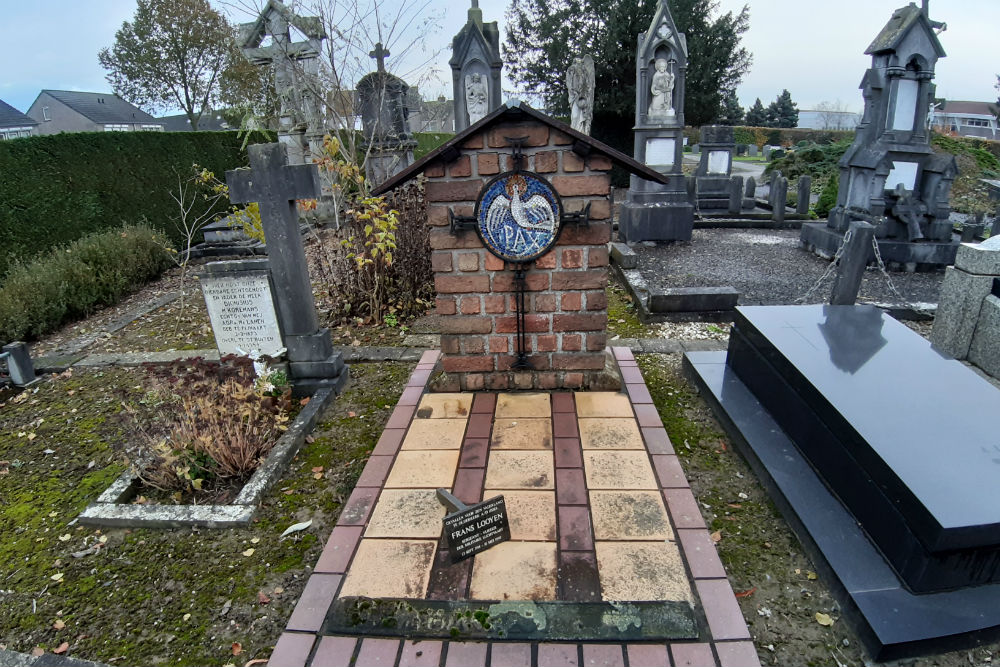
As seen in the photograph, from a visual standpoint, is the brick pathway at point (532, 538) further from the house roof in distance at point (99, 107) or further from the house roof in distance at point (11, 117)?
the house roof in distance at point (99, 107)

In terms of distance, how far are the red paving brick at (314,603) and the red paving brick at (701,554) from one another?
1.50m

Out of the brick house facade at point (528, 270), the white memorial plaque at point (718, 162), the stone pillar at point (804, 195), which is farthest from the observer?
the white memorial plaque at point (718, 162)

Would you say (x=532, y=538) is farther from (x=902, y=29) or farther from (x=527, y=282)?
(x=902, y=29)

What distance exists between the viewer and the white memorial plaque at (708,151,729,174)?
13.1 meters

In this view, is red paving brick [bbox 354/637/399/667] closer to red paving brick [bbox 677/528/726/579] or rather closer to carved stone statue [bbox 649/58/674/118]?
red paving brick [bbox 677/528/726/579]

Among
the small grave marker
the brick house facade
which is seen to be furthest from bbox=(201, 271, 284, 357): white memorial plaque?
the small grave marker

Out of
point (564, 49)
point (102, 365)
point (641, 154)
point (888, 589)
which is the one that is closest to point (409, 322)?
point (102, 365)

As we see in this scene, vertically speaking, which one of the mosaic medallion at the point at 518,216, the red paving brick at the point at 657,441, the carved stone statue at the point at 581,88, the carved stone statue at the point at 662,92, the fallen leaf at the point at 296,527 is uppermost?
the carved stone statue at the point at 581,88

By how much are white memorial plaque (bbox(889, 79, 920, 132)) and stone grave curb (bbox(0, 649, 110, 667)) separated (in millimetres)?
10521

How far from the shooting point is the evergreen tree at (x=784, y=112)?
145 feet

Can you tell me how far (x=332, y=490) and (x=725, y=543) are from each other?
219 centimetres

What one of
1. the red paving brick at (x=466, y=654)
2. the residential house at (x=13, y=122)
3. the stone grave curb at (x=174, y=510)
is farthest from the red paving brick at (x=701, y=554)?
the residential house at (x=13, y=122)

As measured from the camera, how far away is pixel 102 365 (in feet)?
17.4

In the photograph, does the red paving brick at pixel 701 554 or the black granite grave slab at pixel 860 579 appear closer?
the black granite grave slab at pixel 860 579
